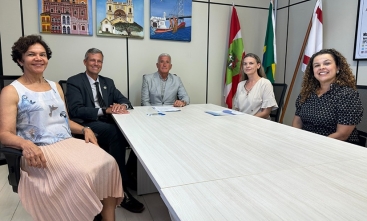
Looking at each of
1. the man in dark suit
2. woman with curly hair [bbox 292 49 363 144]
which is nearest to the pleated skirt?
the man in dark suit

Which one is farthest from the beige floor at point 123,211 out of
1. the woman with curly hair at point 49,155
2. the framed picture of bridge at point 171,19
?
the framed picture of bridge at point 171,19

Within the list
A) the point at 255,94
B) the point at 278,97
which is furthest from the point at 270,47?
the point at 255,94

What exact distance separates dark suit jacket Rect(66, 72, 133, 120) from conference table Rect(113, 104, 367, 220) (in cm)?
A: 88

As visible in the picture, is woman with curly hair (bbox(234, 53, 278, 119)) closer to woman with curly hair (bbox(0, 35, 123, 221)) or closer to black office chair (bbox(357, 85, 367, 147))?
black office chair (bbox(357, 85, 367, 147))

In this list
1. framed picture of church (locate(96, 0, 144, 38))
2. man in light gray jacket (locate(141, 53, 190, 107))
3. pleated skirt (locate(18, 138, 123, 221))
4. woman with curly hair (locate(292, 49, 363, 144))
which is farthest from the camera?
framed picture of church (locate(96, 0, 144, 38))

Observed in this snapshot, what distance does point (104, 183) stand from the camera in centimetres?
140

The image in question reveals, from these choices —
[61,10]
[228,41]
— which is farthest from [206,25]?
[61,10]

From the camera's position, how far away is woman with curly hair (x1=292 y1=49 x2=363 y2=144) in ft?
5.65

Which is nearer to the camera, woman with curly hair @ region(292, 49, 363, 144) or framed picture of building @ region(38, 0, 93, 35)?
woman with curly hair @ region(292, 49, 363, 144)

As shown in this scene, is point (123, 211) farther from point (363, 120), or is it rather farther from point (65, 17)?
point (65, 17)

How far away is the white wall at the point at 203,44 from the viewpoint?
295 centimetres

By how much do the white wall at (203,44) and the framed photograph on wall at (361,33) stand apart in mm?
67

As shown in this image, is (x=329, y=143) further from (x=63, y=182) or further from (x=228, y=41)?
(x=228, y=41)

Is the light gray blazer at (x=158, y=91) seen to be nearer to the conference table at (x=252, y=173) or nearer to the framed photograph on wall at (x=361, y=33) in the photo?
the conference table at (x=252, y=173)
